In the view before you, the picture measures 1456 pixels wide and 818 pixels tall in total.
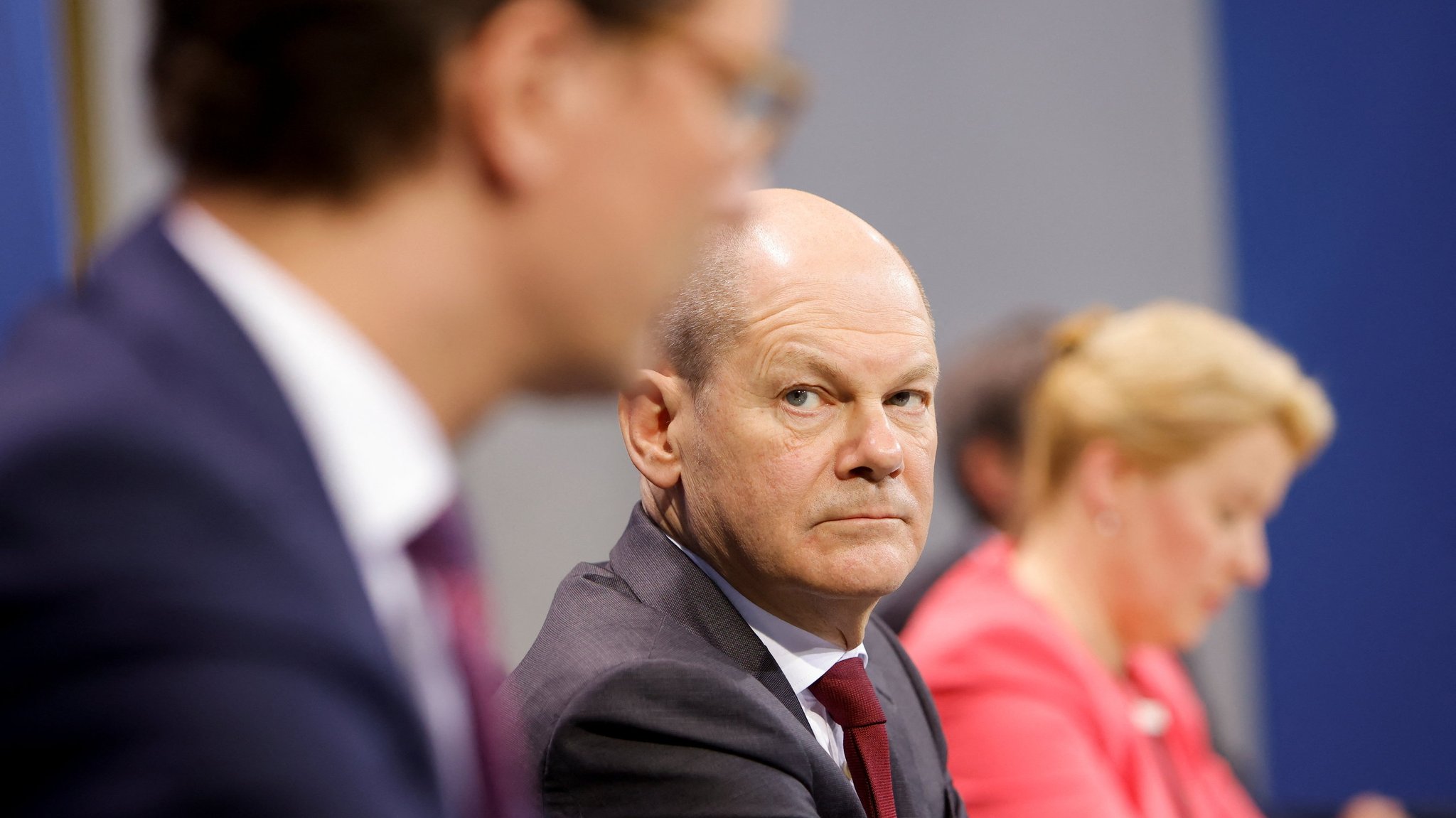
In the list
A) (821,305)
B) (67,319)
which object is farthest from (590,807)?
(67,319)

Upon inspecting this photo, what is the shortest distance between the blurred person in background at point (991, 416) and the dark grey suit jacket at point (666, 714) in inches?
68.9

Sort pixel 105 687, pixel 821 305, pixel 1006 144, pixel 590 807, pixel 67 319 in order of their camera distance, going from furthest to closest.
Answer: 1. pixel 1006 144
2. pixel 821 305
3. pixel 590 807
4. pixel 67 319
5. pixel 105 687

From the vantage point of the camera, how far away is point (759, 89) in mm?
693

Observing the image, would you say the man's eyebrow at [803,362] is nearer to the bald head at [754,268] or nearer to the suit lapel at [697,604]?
the bald head at [754,268]

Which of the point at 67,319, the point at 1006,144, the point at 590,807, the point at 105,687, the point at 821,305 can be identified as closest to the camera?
the point at 105,687

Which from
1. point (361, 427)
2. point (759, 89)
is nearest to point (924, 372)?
point (759, 89)

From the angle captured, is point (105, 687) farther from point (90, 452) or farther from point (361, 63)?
point (361, 63)

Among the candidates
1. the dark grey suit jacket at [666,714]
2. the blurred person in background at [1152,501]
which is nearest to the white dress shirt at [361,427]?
the dark grey suit jacket at [666,714]

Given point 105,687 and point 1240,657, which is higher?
point 105,687

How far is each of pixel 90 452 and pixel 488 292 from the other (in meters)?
0.20

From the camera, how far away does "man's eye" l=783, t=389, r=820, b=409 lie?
1238mm

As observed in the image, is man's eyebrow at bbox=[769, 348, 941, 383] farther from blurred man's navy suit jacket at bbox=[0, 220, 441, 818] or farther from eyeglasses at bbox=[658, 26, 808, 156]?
blurred man's navy suit jacket at bbox=[0, 220, 441, 818]

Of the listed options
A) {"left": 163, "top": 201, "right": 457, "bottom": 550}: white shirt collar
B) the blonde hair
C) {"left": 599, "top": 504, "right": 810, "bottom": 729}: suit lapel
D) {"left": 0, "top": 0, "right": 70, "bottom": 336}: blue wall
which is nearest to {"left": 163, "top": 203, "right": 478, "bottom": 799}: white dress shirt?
{"left": 163, "top": 201, "right": 457, "bottom": 550}: white shirt collar

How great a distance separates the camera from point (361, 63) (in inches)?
24.4
